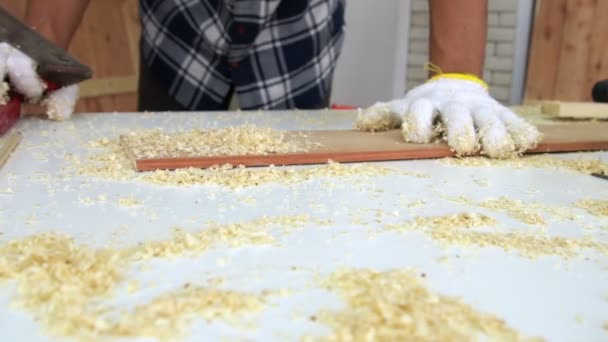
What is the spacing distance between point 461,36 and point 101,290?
0.94m

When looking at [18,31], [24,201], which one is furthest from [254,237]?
[18,31]

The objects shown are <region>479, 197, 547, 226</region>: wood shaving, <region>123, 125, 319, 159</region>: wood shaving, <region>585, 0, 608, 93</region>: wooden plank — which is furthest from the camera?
<region>585, 0, 608, 93</region>: wooden plank

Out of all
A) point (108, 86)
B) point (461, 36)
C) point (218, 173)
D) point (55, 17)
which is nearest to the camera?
point (218, 173)

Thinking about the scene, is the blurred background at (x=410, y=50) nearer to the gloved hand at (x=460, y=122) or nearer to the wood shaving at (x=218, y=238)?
the gloved hand at (x=460, y=122)

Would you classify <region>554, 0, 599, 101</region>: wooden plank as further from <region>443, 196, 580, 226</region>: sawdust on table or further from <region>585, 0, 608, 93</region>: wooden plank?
<region>443, 196, 580, 226</region>: sawdust on table

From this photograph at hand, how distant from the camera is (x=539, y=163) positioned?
2.94 feet

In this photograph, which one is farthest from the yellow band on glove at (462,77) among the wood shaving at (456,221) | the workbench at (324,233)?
the wood shaving at (456,221)

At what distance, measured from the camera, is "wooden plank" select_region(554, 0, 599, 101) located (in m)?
2.69

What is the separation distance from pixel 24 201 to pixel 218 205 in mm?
205

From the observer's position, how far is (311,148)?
0.87 m

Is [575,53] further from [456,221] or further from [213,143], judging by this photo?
[456,221]

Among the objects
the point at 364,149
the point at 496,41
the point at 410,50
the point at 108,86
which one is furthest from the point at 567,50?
the point at 364,149

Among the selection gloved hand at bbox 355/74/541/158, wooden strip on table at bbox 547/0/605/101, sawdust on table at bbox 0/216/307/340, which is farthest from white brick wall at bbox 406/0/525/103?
sawdust on table at bbox 0/216/307/340

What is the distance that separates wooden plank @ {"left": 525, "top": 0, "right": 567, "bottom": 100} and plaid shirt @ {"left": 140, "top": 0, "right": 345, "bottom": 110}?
1.65 metres
